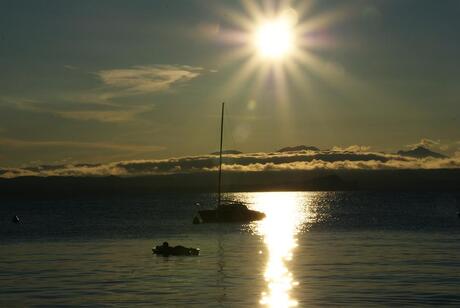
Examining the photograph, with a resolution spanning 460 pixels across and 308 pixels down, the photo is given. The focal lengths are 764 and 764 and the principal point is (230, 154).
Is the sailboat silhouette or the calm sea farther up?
the sailboat silhouette

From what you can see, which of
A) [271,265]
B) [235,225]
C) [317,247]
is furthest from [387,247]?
[235,225]

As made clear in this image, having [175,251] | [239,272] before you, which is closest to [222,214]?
[175,251]

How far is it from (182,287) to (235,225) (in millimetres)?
90824

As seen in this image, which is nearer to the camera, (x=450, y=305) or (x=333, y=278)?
(x=450, y=305)

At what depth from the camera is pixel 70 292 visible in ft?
174

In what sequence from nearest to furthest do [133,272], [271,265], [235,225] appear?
[133,272] < [271,265] < [235,225]

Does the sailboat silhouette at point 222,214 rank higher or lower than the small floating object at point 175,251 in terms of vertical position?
higher

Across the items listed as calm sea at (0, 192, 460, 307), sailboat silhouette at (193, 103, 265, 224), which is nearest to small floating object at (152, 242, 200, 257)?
calm sea at (0, 192, 460, 307)

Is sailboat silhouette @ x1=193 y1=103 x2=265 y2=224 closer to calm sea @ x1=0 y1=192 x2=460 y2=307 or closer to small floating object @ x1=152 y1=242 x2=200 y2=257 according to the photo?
calm sea @ x1=0 y1=192 x2=460 y2=307

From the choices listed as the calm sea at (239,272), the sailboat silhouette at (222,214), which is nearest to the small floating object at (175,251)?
the calm sea at (239,272)

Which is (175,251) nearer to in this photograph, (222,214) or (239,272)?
(239,272)

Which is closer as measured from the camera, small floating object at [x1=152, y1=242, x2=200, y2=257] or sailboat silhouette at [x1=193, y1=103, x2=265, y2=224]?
small floating object at [x1=152, y1=242, x2=200, y2=257]

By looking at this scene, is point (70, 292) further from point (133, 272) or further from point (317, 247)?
point (317, 247)

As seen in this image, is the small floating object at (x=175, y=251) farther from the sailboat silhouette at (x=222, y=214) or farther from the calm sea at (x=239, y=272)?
the sailboat silhouette at (x=222, y=214)
